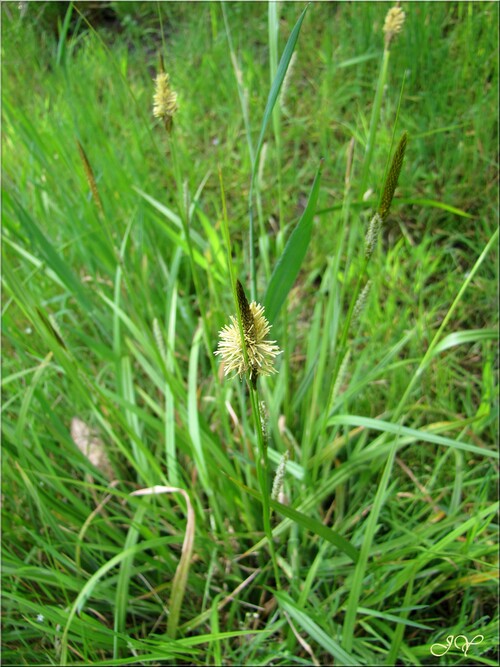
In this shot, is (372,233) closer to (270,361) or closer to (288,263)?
(288,263)

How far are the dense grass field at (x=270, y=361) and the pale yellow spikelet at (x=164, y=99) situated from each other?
8cm

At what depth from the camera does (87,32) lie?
98.3 inches

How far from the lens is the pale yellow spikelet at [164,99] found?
0.72m

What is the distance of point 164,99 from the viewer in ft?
2.38

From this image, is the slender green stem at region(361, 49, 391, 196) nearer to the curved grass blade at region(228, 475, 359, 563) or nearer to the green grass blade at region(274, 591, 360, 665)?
the curved grass blade at region(228, 475, 359, 563)

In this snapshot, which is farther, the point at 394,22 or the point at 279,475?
the point at 394,22

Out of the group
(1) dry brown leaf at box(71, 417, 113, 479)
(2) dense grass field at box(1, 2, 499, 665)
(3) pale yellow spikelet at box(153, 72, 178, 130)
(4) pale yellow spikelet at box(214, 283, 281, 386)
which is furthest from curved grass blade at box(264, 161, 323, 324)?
(1) dry brown leaf at box(71, 417, 113, 479)

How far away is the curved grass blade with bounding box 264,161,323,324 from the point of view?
607 mm

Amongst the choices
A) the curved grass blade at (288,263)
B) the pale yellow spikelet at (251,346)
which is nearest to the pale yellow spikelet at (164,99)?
the curved grass blade at (288,263)

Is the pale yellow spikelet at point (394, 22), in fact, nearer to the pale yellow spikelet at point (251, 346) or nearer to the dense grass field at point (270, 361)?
the dense grass field at point (270, 361)

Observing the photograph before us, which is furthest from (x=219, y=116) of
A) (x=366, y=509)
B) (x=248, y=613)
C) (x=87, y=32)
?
(x=248, y=613)

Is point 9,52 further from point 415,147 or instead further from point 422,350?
point 422,350

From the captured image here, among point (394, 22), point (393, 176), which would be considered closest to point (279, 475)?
point (393, 176)

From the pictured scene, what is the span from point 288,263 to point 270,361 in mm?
202
